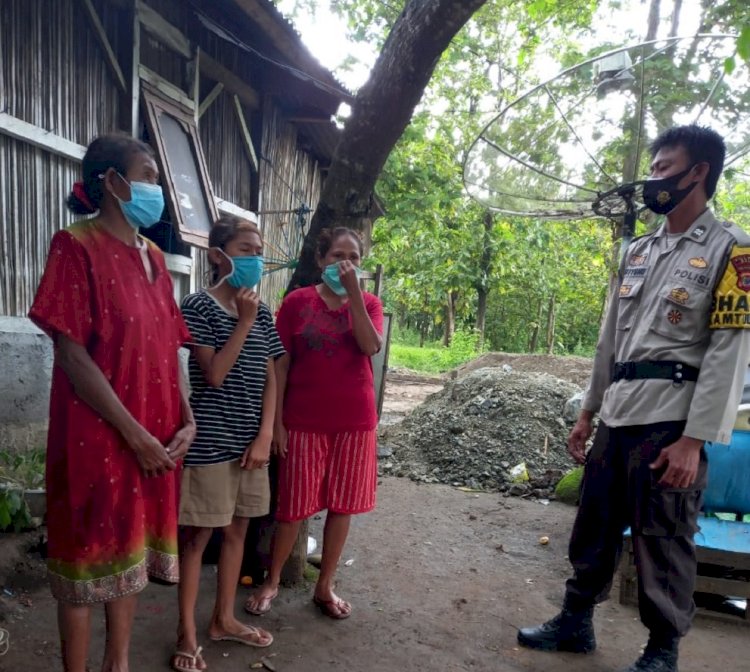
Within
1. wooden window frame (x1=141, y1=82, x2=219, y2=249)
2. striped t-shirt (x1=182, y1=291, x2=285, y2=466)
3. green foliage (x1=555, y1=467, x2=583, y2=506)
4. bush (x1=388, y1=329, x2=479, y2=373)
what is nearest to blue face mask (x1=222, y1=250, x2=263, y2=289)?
striped t-shirt (x1=182, y1=291, x2=285, y2=466)

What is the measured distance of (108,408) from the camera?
1.69m

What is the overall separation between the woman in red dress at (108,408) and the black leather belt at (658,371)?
1.72 m

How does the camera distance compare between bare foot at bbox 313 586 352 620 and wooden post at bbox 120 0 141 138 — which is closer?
bare foot at bbox 313 586 352 620

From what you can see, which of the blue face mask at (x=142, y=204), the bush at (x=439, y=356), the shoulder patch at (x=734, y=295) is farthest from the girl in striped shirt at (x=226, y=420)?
the bush at (x=439, y=356)

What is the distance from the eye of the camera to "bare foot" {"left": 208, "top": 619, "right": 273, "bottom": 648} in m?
2.45

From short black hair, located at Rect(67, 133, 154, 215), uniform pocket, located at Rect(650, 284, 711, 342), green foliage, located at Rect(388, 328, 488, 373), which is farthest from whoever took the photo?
green foliage, located at Rect(388, 328, 488, 373)

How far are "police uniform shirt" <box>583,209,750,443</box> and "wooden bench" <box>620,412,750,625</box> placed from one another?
1.22 meters

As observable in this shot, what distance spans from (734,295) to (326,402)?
5.41 ft

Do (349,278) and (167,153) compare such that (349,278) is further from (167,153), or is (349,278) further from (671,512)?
(167,153)

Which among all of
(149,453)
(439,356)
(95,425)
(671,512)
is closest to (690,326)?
(671,512)

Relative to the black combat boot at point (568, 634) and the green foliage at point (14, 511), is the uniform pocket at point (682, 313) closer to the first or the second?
the black combat boot at point (568, 634)

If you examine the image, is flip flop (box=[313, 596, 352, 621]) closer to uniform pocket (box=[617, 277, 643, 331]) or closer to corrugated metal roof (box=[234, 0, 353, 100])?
uniform pocket (box=[617, 277, 643, 331])

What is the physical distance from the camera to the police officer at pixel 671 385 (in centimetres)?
211

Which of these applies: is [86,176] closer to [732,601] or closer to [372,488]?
[372,488]
